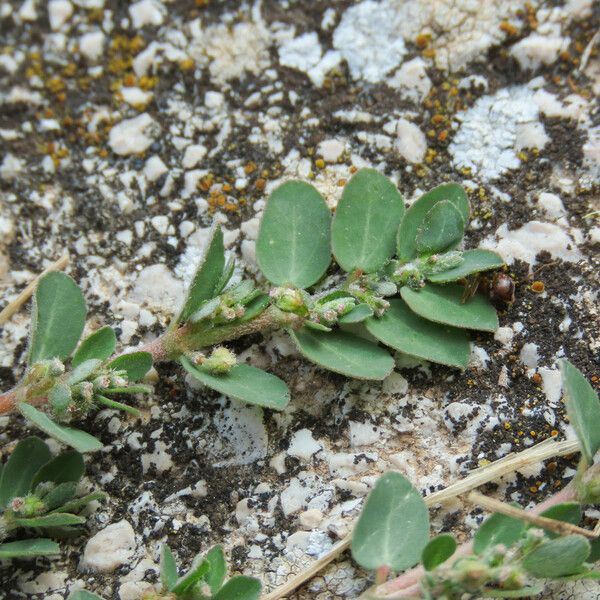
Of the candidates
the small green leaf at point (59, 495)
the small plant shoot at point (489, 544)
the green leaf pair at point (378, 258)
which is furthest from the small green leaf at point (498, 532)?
the small green leaf at point (59, 495)

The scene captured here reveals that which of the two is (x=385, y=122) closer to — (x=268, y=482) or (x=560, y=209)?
(x=560, y=209)

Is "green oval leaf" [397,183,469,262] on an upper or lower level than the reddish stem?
upper

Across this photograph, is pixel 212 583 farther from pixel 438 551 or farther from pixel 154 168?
pixel 154 168

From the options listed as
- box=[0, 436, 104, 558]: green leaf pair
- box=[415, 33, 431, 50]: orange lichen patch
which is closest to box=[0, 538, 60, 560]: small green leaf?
box=[0, 436, 104, 558]: green leaf pair

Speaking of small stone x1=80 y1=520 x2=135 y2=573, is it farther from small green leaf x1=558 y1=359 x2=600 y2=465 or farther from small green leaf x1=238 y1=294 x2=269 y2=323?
small green leaf x1=558 y1=359 x2=600 y2=465

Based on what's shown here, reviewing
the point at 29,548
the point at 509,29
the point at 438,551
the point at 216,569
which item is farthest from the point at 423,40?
the point at 29,548

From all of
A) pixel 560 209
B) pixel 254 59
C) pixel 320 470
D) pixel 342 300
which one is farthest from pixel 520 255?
pixel 254 59
